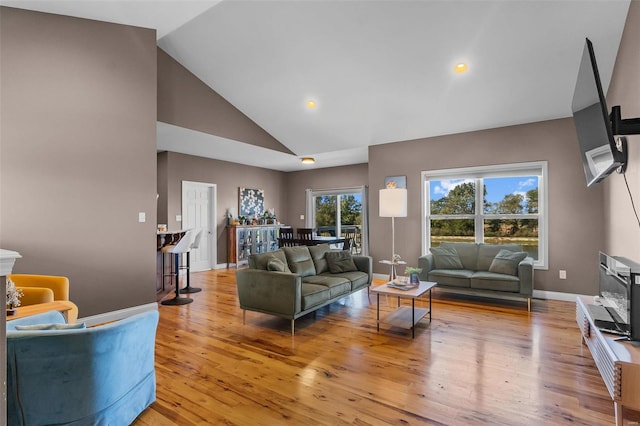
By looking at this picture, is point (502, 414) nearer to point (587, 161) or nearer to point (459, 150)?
point (587, 161)

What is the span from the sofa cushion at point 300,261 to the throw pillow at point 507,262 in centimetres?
256

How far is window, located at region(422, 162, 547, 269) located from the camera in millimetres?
4941

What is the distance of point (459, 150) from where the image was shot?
5.43m

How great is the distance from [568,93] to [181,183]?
22.2 ft

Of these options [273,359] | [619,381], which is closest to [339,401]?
[273,359]

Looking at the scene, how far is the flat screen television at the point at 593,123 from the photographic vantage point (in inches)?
76.2

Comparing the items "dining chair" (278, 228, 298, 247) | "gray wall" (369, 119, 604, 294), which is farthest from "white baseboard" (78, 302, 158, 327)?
"gray wall" (369, 119, 604, 294)

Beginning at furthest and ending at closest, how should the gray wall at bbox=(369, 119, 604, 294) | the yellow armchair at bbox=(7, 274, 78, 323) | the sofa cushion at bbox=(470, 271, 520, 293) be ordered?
the gray wall at bbox=(369, 119, 604, 294), the sofa cushion at bbox=(470, 271, 520, 293), the yellow armchair at bbox=(7, 274, 78, 323)

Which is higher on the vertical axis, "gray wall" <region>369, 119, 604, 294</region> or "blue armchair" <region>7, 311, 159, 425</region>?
"gray wall" <region>369, 119, 604, 294</region>

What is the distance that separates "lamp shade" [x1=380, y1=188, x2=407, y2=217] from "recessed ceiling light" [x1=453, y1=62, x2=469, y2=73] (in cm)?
166

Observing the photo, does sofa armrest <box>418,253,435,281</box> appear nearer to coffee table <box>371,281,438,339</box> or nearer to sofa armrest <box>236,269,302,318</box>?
coffee table <box>371,281,438,339</box>

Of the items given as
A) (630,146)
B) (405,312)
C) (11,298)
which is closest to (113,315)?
(11,298)

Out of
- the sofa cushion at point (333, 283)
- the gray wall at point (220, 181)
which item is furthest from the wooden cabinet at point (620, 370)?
the gray wall at point (220, 181)

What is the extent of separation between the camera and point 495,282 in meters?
4.30
